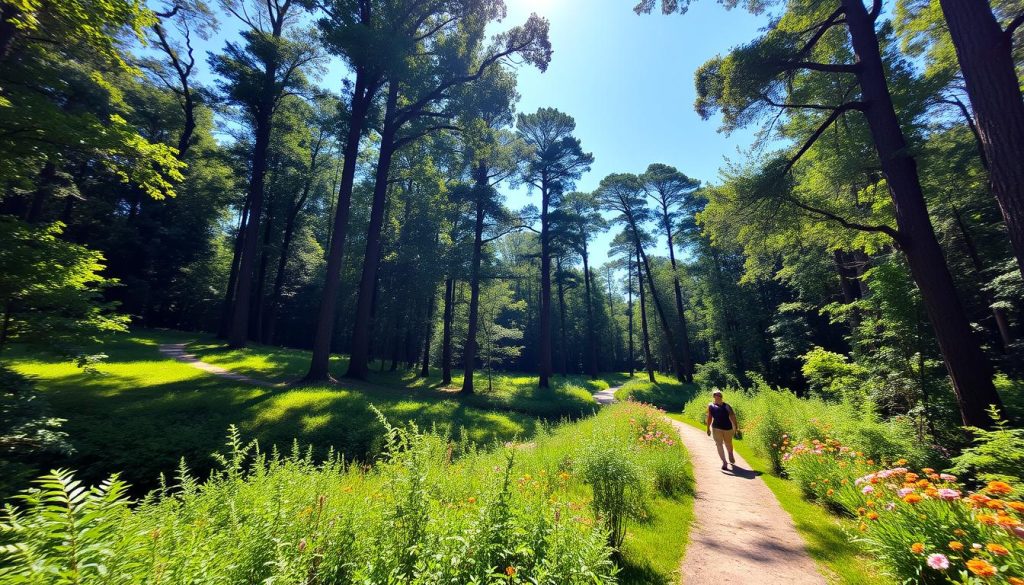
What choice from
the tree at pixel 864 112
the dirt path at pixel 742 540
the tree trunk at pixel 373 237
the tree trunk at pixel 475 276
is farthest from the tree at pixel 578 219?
the dirt path at pixel 742 540

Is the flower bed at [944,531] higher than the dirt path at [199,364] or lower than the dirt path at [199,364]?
lower

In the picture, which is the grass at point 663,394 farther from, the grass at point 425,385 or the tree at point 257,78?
the tree at point 257,78

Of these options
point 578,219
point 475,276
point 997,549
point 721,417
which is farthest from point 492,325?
point 997,549

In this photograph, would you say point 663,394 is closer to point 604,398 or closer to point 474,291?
point 604,398

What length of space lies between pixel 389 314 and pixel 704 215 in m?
17.2

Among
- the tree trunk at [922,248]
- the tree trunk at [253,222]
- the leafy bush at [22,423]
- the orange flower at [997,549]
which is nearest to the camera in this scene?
the orange flower at [997,549]

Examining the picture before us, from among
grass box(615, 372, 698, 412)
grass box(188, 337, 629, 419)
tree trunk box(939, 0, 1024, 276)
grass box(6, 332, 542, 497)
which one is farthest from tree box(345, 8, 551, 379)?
grass box(615, 372, 698, 412)

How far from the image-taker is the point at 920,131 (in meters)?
10.0

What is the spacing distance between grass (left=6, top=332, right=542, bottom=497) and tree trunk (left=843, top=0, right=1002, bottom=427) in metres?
7.64

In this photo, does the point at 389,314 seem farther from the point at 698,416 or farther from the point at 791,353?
the point at 791,353

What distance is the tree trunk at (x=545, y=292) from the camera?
20.4 meters

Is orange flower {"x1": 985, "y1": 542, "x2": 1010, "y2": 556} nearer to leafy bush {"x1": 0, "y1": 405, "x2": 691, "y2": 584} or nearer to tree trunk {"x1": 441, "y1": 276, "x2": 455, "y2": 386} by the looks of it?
leafy bush {"x1": 0, "y1": 405, "x2": 691, "y2": 584}

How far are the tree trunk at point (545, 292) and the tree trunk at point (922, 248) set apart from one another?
15201 millimetres

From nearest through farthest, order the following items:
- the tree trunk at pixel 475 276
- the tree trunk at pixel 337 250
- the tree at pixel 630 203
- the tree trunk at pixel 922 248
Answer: the tree trunk at pixel 922 248, the tree trunk at pixel 337 250, the tree trunk at pixel 475 276, the tree at pixel 630 203
